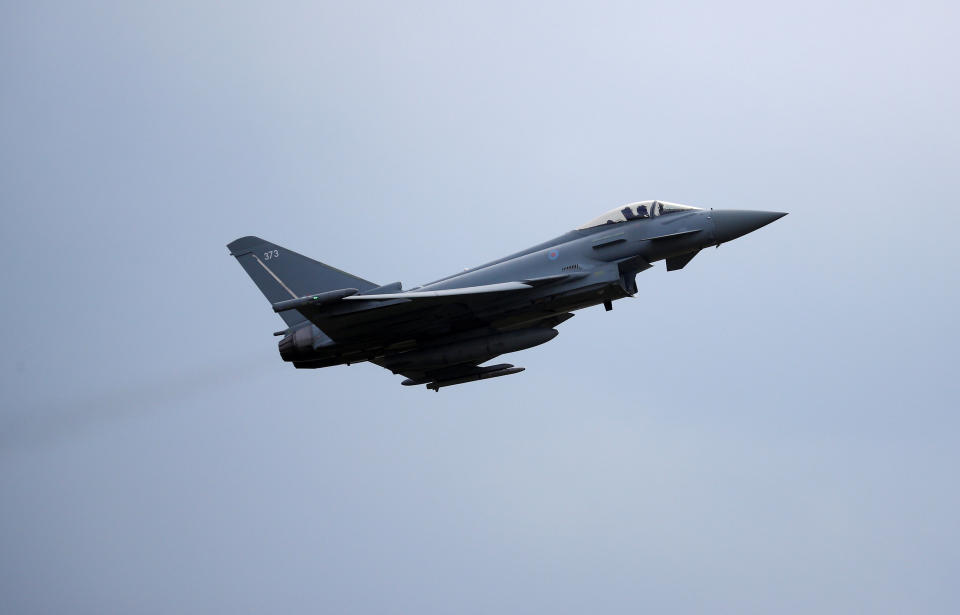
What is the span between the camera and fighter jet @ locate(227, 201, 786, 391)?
24.8m

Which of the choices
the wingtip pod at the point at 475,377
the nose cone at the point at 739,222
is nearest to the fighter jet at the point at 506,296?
the nose cone at the point at 739,222

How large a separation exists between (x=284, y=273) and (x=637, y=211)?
9.78 metres

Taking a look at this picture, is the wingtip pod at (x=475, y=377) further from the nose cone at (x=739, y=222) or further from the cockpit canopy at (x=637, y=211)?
the nose cone at (x=739, y=222)

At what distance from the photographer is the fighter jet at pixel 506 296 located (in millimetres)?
24797

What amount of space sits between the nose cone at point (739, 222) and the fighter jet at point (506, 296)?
0.08 ft

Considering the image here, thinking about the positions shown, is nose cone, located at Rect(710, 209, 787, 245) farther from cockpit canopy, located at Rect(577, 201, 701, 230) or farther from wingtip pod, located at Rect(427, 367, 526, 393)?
wingtip pod, located at Rect(427, 367, 526, 393)

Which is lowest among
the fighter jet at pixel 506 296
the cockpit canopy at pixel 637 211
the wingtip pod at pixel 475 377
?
the wingtip pod at pixel 475 377

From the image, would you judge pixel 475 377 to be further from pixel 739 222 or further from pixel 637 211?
pixel 739 222

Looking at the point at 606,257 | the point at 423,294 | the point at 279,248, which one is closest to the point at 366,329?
the point at 423,294

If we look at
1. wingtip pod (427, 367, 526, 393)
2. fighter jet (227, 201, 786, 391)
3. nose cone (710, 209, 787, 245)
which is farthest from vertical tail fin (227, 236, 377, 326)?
nose cone (710, 209, 787, 245)

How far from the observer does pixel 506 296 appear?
25.0 metres

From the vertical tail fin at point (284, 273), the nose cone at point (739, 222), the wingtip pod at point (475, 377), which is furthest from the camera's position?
the wingtip pod at point (475, 377)

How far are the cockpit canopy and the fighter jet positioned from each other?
3cm

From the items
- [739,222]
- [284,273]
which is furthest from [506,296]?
[284,273]
